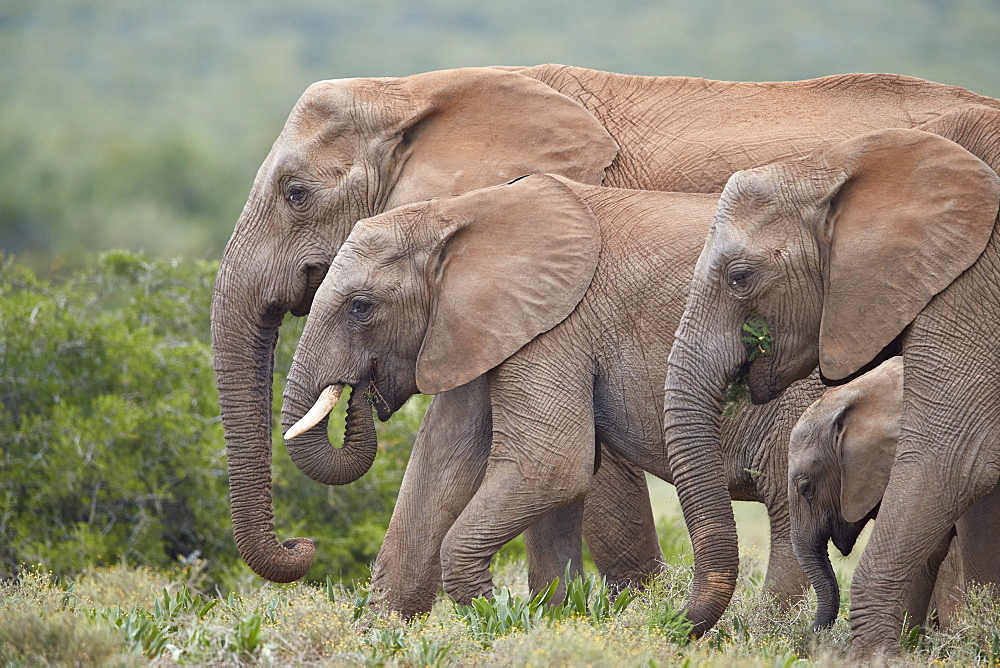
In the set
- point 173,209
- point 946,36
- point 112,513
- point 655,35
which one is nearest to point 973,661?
point 112,513

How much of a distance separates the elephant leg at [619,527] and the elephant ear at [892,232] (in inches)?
83.7

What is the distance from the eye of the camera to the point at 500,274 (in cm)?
650

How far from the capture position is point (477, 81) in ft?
24.6

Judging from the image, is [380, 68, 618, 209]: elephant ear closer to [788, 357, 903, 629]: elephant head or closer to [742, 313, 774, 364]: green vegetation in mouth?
[742, 313, 774, 364]: green vegetation in mouth

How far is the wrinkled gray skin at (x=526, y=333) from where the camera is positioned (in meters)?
6.24

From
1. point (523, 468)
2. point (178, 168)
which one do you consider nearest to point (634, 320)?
point (523, 468)

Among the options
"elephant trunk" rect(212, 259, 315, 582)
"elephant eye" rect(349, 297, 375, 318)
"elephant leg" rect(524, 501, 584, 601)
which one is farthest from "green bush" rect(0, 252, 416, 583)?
"elephant eye" rect(349, 297, 375, 318)

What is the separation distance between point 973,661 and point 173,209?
52.2m

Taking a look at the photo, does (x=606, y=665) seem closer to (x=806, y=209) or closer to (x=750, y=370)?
(x=750, y=370)

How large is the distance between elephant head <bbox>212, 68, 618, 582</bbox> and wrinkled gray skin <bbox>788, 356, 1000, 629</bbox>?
1736 millimetres

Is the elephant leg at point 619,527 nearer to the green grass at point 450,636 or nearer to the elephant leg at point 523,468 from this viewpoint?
the green grass at point 450,636

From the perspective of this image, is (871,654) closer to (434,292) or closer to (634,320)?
(634,320)

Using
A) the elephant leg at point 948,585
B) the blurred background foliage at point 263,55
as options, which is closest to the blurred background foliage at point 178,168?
the blurred background foliage at point 263,55

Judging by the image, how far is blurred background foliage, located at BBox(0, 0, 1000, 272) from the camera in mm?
56656
